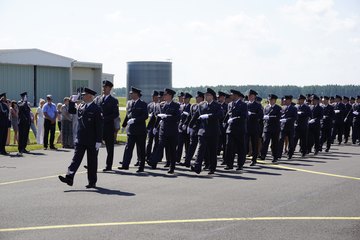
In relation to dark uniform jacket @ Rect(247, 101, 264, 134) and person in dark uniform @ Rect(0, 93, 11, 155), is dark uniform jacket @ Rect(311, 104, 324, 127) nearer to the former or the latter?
dark uniform jacket @ Rect(247, 101, 264, 134)

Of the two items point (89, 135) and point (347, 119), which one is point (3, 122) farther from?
point (347, 119)

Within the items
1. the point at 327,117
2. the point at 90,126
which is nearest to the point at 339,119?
the point at 327,117

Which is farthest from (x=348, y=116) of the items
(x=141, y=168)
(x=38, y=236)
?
(x=38, y=236)

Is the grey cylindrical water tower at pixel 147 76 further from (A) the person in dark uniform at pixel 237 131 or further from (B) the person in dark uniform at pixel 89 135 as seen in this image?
(B) the person in dark uniform at pixel 89 135

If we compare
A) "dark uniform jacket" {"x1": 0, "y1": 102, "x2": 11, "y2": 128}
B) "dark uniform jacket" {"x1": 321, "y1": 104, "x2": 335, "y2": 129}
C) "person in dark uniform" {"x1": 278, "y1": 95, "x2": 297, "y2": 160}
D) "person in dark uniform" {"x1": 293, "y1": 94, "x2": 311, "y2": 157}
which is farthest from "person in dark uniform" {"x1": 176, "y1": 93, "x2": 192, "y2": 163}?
"dark uniform jacket" {"x1": 321, "y1": 104, "x2": 335, "y2": 129}

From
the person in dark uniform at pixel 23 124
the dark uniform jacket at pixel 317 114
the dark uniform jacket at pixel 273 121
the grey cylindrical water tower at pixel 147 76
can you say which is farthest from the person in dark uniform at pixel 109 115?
the grey cylindrical water tower at pixel 147 76

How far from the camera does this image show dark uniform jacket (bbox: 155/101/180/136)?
1482 centimetres

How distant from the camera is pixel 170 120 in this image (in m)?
14.8

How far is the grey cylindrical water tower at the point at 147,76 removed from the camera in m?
49.9

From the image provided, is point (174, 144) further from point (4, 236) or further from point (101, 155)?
point (4, 236)

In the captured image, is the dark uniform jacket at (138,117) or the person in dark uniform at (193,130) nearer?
the dark uniform jacket at (138,117)

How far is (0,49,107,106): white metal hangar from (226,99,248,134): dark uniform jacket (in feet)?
141

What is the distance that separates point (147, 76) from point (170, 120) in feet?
117

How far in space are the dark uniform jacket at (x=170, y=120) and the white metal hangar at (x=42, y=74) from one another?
43158mm
